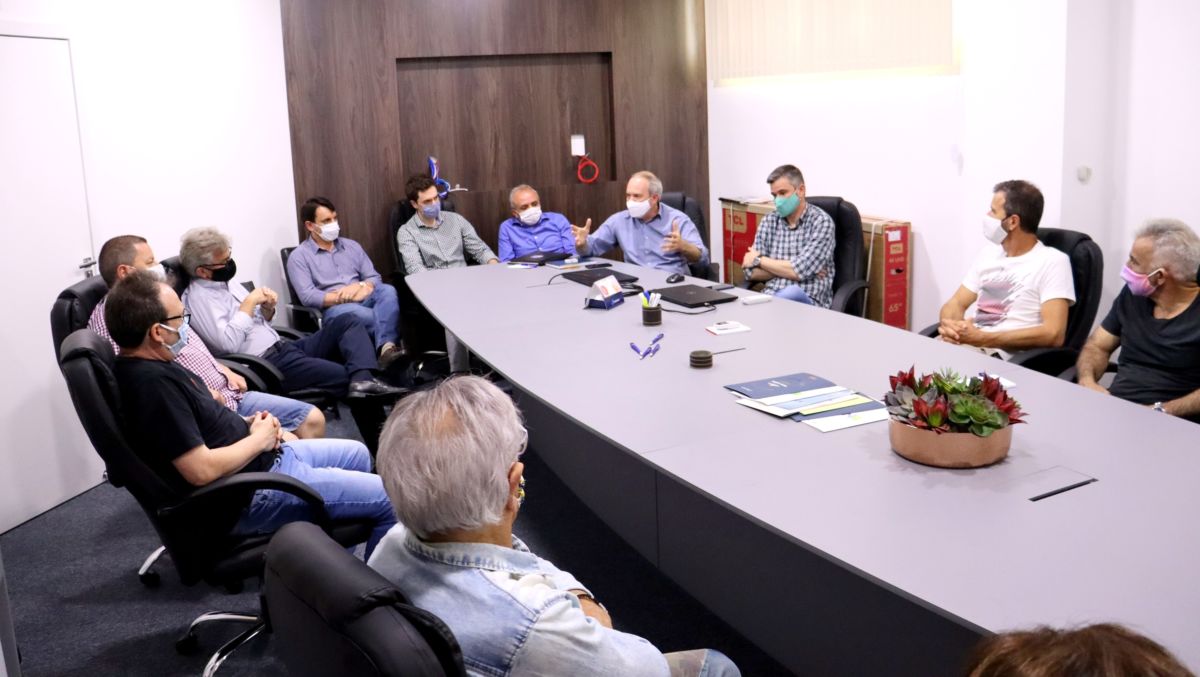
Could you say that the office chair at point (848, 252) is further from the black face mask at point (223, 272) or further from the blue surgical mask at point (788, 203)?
the black face mask at point (223, 272)

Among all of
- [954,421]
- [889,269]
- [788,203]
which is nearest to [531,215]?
[788,203]

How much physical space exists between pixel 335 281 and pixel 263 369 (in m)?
1.85

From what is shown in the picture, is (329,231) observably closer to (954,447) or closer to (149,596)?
(149,596)

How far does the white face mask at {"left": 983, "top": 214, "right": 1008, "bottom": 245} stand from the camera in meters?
4.13

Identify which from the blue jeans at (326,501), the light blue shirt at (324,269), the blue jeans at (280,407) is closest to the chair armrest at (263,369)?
the blue jeans at (280,407)

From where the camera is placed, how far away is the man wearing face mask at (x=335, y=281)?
19.1 ft

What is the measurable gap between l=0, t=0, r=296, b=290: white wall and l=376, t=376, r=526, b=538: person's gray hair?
132 inches

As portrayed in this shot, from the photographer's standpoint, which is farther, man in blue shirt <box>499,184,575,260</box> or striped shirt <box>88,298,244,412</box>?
man in blue shirt <box>499,184,575,260</box>

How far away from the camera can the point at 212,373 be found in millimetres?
3729

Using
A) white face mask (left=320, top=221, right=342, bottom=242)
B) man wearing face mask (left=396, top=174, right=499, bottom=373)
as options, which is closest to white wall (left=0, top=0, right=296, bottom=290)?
white face mask (left=320, top=221, right=342, bottom=242)

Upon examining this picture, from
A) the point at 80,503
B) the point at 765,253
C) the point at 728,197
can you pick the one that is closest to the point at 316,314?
the point at 80,503

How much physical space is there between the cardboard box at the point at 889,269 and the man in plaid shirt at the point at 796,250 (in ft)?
1.75

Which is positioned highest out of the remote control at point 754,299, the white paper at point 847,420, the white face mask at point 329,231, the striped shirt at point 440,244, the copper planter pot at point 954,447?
the white face mask at point 329,231

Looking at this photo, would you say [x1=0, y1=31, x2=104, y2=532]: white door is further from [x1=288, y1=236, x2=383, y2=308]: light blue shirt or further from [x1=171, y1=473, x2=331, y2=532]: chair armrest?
[x1=171, y1=473, x2=331, y2=532]: chair armrest
